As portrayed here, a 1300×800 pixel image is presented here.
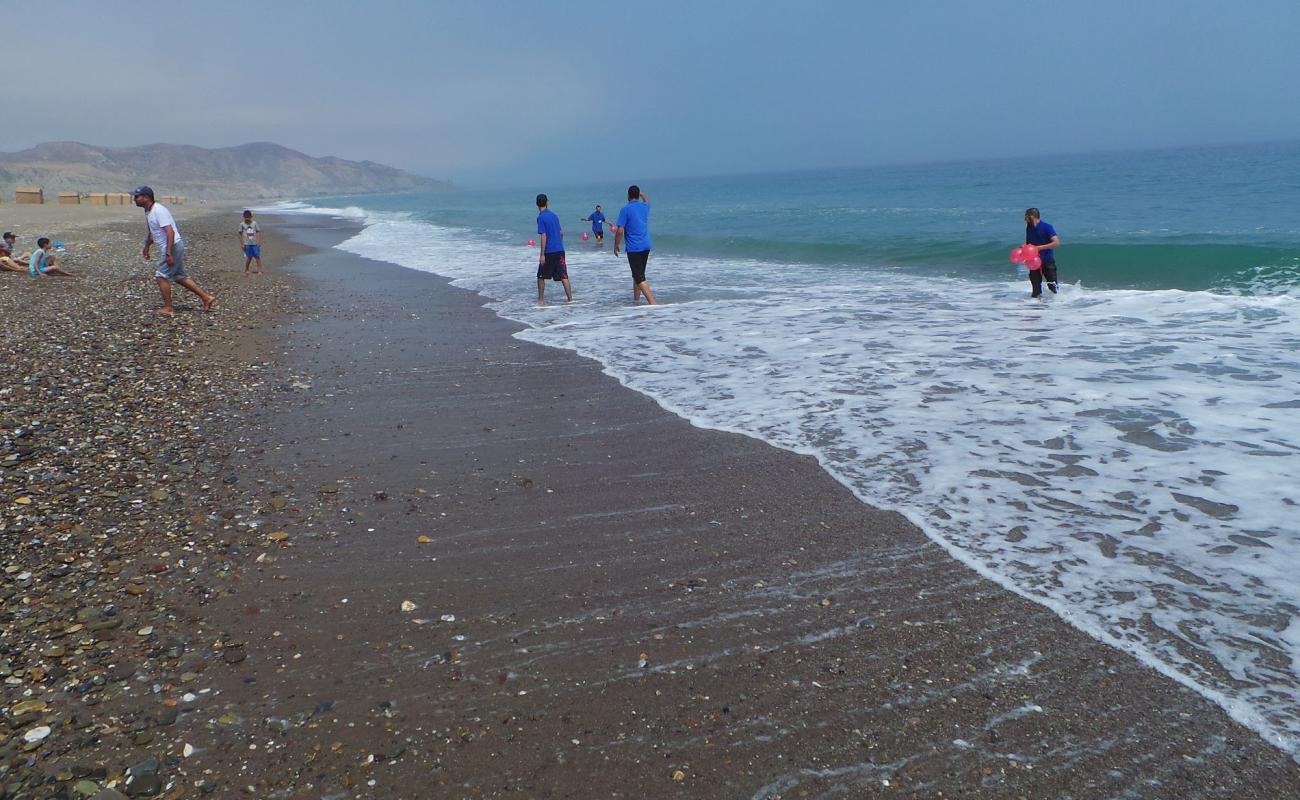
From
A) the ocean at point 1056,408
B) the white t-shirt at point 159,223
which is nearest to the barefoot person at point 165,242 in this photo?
the white t-shirt at point 159,223

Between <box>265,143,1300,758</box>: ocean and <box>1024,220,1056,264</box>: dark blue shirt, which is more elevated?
<box>1024,220,1056,264</box>: dark blue shirt

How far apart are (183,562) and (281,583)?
0.60m

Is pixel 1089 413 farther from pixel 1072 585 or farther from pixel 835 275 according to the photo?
pixel 835 275

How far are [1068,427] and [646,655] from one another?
413 centimetres

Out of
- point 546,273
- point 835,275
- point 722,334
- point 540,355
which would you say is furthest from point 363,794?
point 835,275

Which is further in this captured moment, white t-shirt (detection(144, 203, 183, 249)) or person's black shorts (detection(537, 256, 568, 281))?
person's black shorts (detection(537, 256, 568, 281))

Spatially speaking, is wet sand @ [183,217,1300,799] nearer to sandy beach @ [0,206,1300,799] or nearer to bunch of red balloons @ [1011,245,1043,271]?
sandy beach @ [0,206,1300,799]

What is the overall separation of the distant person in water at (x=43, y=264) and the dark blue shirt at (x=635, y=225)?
12.0m

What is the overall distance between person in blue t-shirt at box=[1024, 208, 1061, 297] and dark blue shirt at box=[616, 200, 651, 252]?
6.02 m

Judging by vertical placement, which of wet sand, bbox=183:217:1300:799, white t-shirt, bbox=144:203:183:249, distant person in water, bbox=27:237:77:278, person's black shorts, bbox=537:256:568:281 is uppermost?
white t-shirt, bbox=144:203:183:249

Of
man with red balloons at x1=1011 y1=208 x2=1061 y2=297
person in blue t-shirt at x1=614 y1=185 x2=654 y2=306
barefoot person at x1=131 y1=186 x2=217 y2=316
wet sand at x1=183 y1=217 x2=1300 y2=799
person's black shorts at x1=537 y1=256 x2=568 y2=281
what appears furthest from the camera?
person's black shorts at x1=537 y1=256 x2=568 y2=281

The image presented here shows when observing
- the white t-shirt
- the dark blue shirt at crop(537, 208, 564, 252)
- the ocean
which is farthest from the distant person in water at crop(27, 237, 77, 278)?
the dark blue shirt at crop(537, 208, 564, 252)

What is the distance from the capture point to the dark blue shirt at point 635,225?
1203cm

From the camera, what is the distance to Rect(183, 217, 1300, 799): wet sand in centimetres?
243
